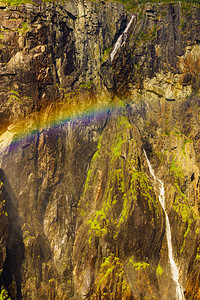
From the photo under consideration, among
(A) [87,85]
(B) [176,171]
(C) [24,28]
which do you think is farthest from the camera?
(B) [176,171]

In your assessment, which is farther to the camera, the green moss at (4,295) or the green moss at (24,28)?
the green moss at (24,28)

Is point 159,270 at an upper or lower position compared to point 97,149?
lower

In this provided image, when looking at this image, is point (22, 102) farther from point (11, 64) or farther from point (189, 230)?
point (189, 230)

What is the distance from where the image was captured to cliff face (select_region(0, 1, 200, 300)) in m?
19.8

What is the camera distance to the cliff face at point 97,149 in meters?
19.8

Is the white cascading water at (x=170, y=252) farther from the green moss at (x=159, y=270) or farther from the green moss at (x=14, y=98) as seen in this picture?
the green moss at (x=14, y=98)

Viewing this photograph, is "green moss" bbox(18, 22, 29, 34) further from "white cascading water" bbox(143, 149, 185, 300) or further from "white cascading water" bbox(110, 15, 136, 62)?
"white cascading water" bbox(143, 149, 185, 300)

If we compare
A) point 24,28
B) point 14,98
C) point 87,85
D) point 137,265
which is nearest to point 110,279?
point 137,265

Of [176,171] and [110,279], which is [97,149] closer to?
[176,171]

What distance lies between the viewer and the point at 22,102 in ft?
66.2

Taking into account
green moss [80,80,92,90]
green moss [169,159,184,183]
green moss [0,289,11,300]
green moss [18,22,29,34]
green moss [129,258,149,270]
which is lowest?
green moss [129,258,149,270]

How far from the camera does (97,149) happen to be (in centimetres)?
2464

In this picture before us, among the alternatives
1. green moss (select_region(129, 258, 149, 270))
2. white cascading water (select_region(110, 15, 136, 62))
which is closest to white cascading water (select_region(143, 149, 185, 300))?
green moss (select_region(129, 258, 149, 270))

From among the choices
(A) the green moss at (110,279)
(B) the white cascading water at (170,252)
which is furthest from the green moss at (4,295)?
(B) the white cascading water at (170,252)
